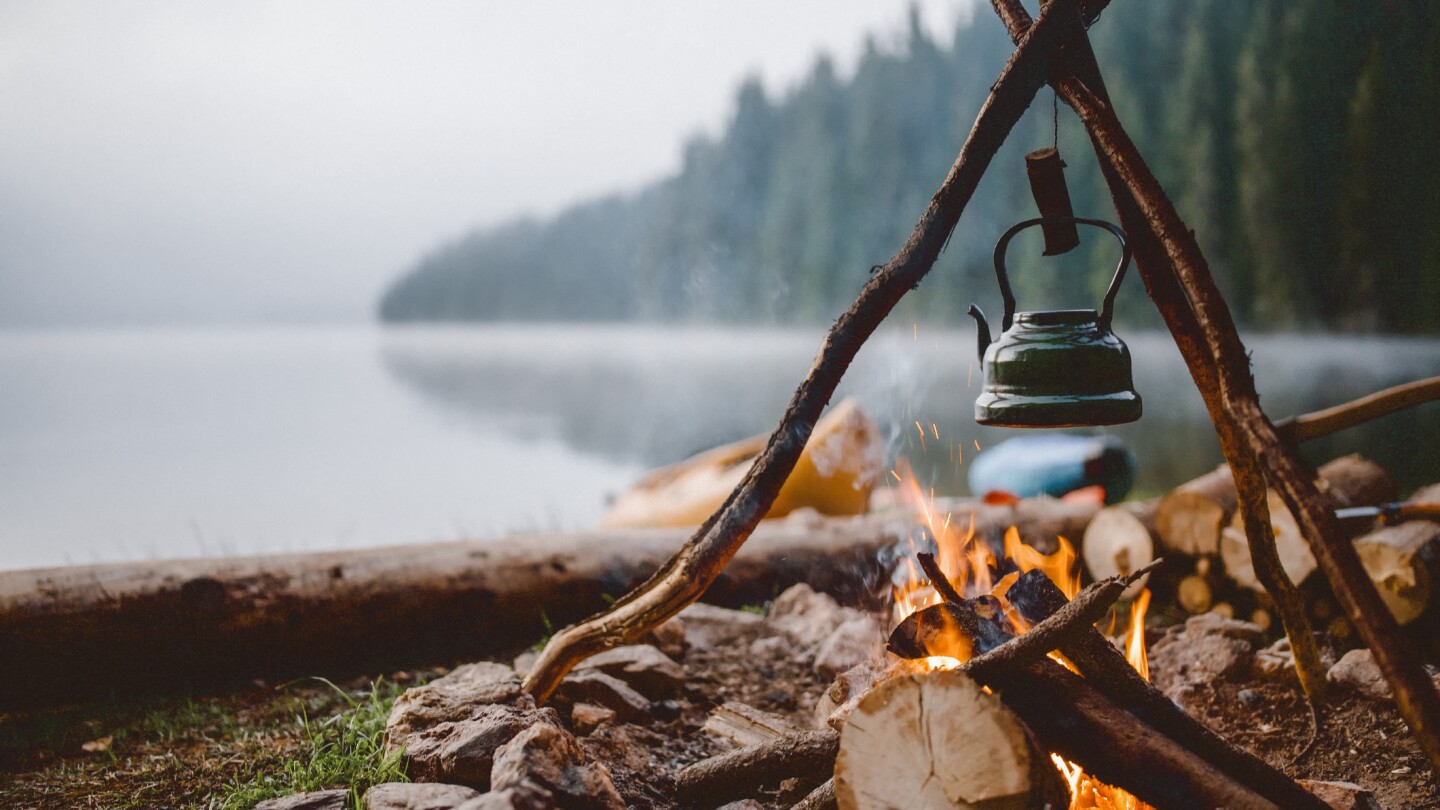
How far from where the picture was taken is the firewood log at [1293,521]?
3154 mm

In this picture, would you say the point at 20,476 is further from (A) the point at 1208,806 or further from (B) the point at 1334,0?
(B) the point at 1334,0

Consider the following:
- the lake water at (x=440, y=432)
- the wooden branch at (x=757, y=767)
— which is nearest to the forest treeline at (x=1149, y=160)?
the lake water at (x=440, y=432)

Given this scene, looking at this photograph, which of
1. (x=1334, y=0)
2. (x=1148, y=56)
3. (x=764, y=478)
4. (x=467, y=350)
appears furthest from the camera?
(x=467, y=350)

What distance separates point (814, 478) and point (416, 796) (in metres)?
4.07

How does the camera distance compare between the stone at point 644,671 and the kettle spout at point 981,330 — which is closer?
the kettle spout at point 981,330

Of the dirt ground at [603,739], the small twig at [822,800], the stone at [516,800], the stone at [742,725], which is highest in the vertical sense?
the stone at [516,800]

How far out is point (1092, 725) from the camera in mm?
1676

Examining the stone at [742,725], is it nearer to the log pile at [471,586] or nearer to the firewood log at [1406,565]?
the log pile at [471,586]

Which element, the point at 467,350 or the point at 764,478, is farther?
the point at 467,350

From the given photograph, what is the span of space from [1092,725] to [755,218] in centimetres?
1506

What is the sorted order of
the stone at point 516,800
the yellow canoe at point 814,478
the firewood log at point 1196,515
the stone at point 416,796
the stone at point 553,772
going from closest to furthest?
the stone at point 516,800 → the stone at point 553,772 → the stone at point 416,796 → the firewood log at point 1196,515 → the yellow canoe at point 814,478

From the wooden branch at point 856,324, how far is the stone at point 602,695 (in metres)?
0.66

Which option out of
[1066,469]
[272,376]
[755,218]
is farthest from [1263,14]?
[272,376]

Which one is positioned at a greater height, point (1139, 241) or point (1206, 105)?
point (1206, 105)
